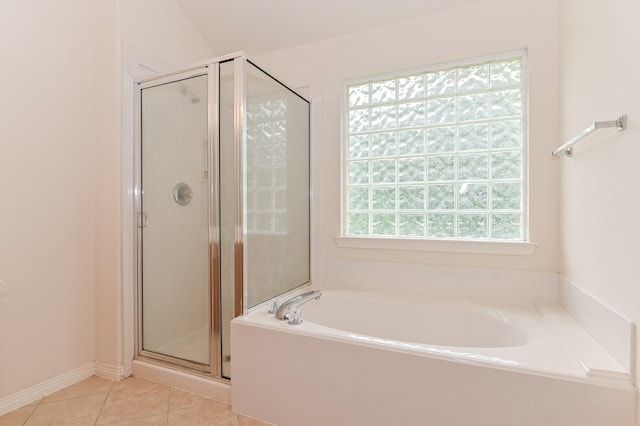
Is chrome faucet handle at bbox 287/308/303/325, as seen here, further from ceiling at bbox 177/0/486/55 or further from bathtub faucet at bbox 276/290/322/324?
ceiling at bbox 177/0/486/55

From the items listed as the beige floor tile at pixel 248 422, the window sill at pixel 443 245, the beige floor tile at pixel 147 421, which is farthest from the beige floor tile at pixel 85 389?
the window sill at pixel 443 245

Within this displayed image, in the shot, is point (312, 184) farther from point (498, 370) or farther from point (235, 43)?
point (498, 370)

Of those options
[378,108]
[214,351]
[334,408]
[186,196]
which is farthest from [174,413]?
[378,108]

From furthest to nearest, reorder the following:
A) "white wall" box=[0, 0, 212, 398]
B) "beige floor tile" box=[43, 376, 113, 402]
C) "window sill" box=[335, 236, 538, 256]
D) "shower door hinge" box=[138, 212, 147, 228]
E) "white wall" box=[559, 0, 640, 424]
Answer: "shower door hinge" box=[138, 212, 147, 228]
"window sill" box=[335, 236, 538, 256]
"beige floor tile" box=[43, 376, 113, 402]
"white wall" box=[0, 0, 212, 398]
"white wall" box=[559, 0, 640, 424]

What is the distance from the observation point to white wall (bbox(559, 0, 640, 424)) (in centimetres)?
115

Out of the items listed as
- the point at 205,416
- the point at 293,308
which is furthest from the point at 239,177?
the point at 205,416

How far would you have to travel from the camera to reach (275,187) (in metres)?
2.17

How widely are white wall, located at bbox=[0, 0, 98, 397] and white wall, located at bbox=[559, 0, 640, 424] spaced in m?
2.66

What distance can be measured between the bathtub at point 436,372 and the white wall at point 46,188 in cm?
108

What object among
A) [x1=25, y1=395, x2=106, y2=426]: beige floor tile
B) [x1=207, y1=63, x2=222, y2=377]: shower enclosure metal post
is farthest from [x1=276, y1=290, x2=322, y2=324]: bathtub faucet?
[x1=25, y1=395, x2=106, y2=426]: beige floor tile

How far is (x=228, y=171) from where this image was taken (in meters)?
1.91

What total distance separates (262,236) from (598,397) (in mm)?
1638

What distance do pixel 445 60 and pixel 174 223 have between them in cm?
202

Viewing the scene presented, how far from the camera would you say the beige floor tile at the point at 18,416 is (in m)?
1.63
